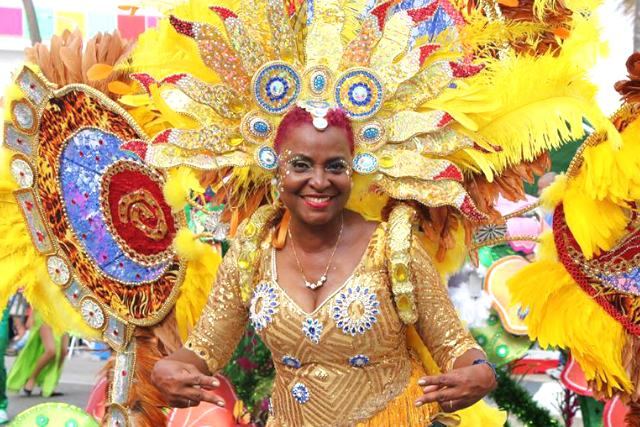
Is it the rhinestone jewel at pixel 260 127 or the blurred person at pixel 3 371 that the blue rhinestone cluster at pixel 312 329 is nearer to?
the rhinestone jewel at pixel 260 127

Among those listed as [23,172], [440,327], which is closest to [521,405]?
[440,327]

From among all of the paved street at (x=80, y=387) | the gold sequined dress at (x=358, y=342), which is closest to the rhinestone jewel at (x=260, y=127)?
the gold sequined dress at (x=358, y=342)

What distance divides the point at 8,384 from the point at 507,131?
6375 mm

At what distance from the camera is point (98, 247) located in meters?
4.42

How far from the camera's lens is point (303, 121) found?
3.14 meters

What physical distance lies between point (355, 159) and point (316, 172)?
174 mm

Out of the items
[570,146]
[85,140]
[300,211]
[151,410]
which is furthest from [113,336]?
[570,146]

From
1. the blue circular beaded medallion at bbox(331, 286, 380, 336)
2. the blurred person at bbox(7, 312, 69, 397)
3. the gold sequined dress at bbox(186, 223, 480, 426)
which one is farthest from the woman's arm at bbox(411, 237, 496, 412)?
the blurred person at bbox(7, 312, 69, 397)

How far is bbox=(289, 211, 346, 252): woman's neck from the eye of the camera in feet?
10.6

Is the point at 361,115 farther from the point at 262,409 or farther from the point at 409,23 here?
the point at 262,409

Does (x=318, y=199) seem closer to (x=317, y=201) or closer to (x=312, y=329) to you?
(x=317, y=201)

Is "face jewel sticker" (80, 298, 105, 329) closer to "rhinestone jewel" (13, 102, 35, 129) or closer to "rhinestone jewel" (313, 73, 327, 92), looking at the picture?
"rhinestone jewel" (13, 102, 35, 129)

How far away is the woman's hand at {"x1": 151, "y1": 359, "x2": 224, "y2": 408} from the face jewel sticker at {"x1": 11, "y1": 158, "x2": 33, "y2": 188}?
1.57 m

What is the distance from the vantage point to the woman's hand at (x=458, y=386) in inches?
112
